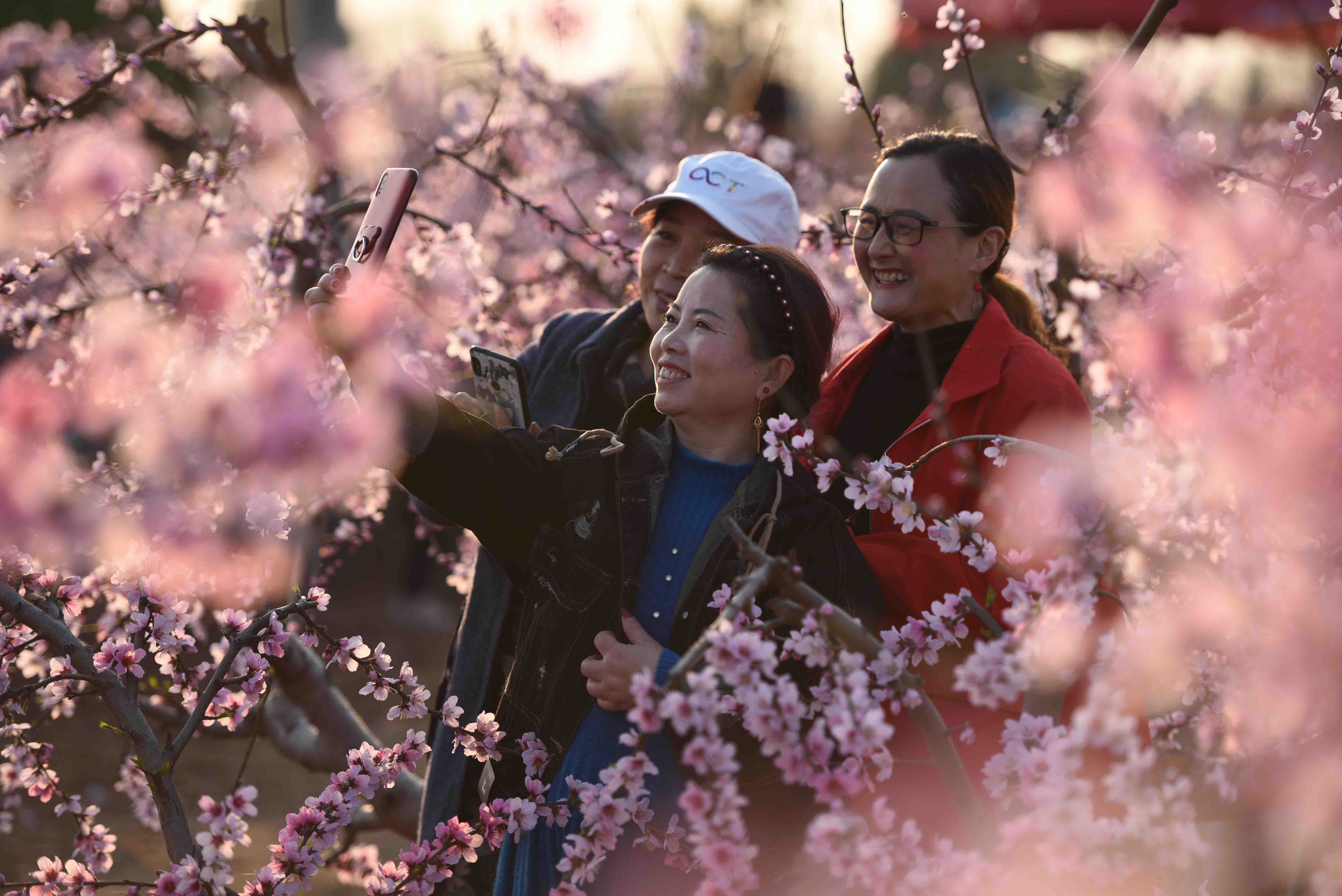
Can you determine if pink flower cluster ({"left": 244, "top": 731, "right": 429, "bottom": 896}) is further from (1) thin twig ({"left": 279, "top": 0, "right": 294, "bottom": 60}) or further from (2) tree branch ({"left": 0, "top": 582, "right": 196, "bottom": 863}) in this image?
(1) thin twig ({"left": 279, "top": 0, "right": 294, "bottom": 60})

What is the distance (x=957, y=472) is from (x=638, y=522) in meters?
0.61

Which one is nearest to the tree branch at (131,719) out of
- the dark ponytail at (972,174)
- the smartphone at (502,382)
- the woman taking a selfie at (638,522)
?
the woman taking a selfie at (638,522)

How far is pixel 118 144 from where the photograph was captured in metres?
7.43

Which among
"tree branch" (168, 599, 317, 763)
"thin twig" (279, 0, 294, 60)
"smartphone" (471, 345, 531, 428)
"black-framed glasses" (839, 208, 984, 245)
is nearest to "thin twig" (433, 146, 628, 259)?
"thin twig" (279, 0, 294, 60)

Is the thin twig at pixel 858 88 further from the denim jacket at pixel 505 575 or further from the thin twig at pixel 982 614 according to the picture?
the thin twig at pixel 982 614

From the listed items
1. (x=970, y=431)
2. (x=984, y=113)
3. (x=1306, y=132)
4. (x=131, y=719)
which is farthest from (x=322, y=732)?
(x=1306, y=132)

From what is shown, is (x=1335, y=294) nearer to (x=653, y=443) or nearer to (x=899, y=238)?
(x=899, y=238)

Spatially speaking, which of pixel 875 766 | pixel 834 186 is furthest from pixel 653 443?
pixel 834 186

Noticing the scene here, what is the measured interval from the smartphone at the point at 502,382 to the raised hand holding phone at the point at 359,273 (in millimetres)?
518

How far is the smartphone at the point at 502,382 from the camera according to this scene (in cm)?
225

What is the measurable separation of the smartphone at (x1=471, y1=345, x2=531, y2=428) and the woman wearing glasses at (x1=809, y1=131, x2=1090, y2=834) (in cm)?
67

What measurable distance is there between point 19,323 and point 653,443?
2.51m

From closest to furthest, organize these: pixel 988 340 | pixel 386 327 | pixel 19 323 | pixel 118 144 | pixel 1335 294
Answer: pixel 988 340 → pixel 1335 294 → pixel 19 323 → pixel 386 327 → pixel 118 144

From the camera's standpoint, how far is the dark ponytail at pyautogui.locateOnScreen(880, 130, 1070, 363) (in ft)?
7.23
